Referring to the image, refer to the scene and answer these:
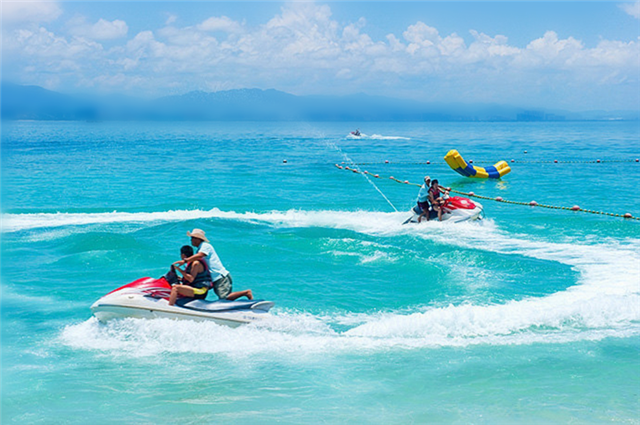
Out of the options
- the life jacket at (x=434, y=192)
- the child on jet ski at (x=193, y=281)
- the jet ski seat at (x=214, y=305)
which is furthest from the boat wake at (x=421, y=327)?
the life jacket at (x=434, y=192)

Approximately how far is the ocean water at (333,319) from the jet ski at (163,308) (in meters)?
0.16

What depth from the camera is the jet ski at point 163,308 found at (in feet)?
30.5

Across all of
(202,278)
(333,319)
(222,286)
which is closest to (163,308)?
(202,278)

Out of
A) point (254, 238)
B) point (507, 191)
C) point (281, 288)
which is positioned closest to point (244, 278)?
point (281, 288)

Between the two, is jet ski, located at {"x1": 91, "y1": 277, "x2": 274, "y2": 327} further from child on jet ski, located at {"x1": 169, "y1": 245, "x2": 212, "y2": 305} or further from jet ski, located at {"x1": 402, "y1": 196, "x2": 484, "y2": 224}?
jet ski, located at {"x1": 402, "y1": 196, "x2": 484, "y2": 224}

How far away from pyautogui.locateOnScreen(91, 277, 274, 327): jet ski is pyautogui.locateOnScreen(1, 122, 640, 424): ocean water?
0.16m

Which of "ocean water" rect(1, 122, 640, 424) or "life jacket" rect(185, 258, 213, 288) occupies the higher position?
"life jacket" rect(185, 258, 213, 288)

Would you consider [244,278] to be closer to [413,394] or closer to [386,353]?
[386,353]

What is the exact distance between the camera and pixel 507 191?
94.1 ft

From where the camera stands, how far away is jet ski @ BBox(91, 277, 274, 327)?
9.30 m

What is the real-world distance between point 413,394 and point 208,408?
8.14ft

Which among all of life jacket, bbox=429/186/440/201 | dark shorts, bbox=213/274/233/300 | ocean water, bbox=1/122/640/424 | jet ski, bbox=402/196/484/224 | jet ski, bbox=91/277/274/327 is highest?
life jacket, bbox=429/186/440/201

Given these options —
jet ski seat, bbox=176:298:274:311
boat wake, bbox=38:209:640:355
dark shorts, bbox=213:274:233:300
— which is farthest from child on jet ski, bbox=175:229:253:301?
boat wake, bbox=38:209:640:355

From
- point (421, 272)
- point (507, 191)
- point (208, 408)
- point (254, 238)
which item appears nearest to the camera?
point (208, 408)
